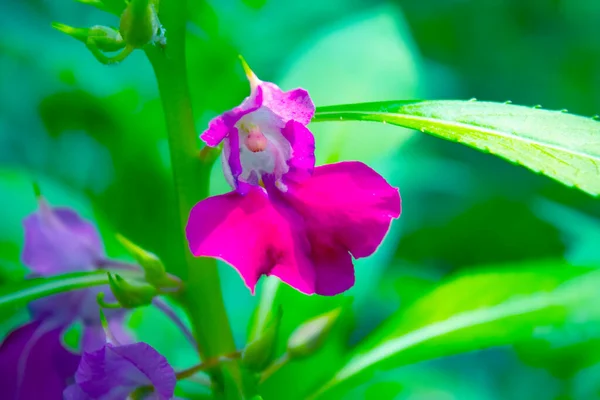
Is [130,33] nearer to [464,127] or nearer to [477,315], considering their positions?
[464,127]

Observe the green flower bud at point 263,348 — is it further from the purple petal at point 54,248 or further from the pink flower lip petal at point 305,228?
the purple petal at point 54,248

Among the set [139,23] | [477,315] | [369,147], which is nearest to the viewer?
[139,23]

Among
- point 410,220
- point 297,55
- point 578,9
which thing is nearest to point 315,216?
point 297,55

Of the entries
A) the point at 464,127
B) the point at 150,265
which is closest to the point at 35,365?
the point at 150,265

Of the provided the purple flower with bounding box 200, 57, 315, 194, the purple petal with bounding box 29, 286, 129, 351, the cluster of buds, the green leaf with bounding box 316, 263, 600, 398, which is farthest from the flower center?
the green leaf with bounding box 316, 263, 600, 398

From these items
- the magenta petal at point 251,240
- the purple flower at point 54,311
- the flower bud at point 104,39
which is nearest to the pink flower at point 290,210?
the magenta petal at point 251,240

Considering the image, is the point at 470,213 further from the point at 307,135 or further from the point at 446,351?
the point at 307,135

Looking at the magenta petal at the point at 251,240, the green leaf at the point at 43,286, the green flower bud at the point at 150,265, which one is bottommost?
the green leaf at the point at 43,286

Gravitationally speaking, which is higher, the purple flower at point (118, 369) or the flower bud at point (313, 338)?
the flower bud at point (313, 338)
